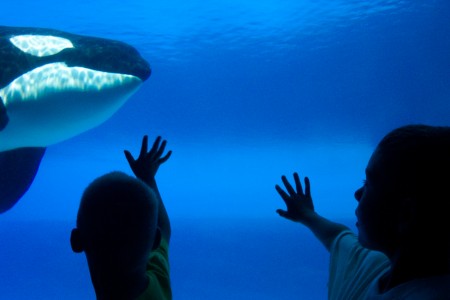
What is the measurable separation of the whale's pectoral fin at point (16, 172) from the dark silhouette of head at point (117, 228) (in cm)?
536

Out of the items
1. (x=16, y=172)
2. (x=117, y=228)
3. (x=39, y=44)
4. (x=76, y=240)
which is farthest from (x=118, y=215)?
Answer: (x=16, y=172)

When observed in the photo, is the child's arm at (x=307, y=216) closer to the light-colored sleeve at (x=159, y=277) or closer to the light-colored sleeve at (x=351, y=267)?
the light-colored sleeve at (x=351, y=267)

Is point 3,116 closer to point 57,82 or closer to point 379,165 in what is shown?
point 57,82

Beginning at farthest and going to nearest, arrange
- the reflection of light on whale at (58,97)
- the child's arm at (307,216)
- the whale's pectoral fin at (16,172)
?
the whale's pectoral fin at (16,172) < the reflection of light on whale at (58,97) < the child's arm at (307,216)

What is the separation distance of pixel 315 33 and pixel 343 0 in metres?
3.03

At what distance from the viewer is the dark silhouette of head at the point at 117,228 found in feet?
6.08

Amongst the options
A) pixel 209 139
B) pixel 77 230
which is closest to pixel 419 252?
pixel 77 230

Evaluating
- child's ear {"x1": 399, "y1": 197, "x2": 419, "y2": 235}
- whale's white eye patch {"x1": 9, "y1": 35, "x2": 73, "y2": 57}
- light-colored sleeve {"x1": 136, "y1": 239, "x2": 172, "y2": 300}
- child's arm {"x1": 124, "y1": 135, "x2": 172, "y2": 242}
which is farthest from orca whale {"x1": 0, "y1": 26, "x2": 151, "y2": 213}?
child's ear {"x1": 399, "y1": 197, "x2": 419, "y2": 235}

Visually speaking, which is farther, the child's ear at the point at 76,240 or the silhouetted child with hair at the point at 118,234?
the child's ear at the point at 76,240

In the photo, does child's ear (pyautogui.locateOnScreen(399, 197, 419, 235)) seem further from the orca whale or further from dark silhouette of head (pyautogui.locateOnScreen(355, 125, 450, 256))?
the orca whale

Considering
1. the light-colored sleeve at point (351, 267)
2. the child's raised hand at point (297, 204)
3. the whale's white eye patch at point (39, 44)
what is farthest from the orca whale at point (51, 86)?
the light-colored sleeve at point (351, 267)

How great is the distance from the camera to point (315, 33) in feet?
58.6

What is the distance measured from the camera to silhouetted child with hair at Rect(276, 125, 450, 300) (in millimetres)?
1667

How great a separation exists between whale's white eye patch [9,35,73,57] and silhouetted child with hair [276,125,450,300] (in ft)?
19.0
